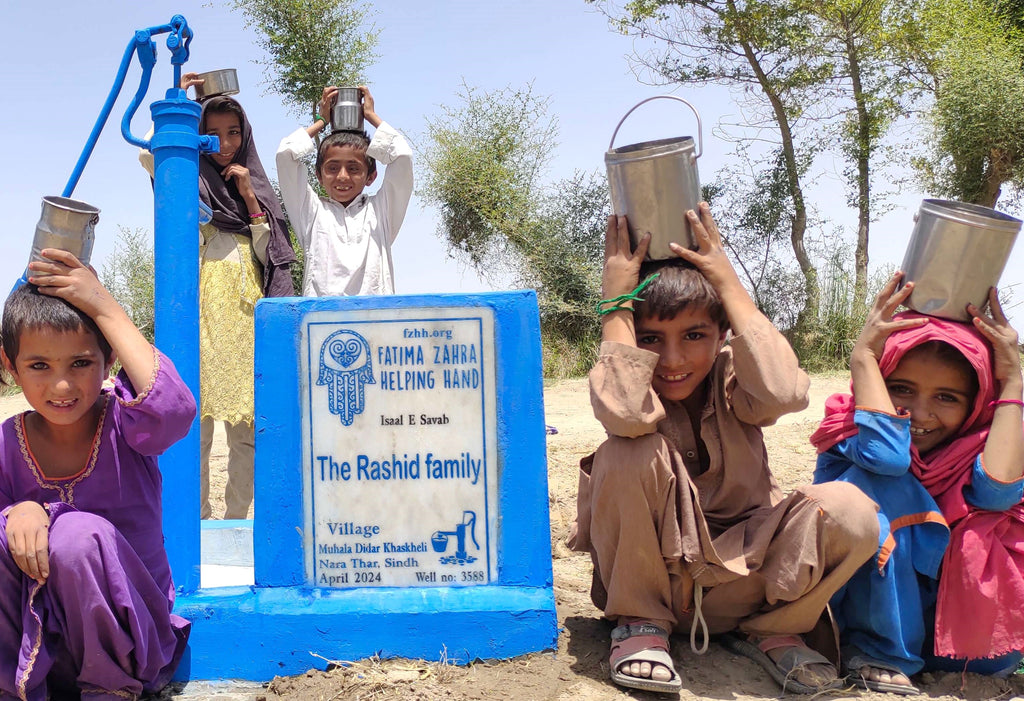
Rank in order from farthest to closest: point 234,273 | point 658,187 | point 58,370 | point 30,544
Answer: point 234,273 → point 658,187 → point 58,370 → point 30,544

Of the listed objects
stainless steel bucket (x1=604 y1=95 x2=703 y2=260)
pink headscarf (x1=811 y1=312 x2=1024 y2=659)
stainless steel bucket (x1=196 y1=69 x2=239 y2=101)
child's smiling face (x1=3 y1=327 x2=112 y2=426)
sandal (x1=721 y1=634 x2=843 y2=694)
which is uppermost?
stainless steel bucket (x1=196 y1=69 x2=239 y2=101)

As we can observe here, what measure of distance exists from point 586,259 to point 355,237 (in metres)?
9.88

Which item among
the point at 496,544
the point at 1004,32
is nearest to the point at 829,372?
the point at 1004,32

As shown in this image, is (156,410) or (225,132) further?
(225,132)

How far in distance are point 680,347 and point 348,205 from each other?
203 cm

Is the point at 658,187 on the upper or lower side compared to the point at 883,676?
upper

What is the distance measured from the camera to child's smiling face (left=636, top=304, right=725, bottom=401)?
2598 mm

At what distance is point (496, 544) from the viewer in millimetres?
2676

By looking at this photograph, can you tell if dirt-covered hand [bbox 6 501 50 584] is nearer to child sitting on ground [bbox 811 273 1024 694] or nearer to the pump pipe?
the pump pipe

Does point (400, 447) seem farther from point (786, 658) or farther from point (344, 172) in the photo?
point (344, 172)

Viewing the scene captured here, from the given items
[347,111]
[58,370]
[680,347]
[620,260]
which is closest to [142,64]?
[58,370]

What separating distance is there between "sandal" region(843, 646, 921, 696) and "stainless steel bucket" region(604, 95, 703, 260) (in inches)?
52.4

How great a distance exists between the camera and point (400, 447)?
2689mm

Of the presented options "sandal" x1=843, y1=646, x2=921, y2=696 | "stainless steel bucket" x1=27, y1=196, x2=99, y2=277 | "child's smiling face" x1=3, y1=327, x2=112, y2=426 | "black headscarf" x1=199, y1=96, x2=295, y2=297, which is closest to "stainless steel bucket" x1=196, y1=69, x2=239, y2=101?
"black headscarf" x1=199, y1=96, x2=295, y2=297
